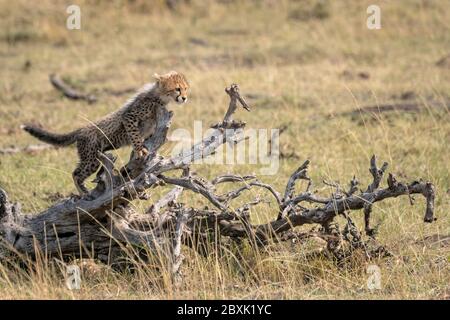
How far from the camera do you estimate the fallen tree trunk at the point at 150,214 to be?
457 centimetres

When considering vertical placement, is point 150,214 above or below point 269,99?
below

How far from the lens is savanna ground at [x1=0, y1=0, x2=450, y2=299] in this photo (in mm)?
4570

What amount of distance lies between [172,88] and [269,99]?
3787 mm

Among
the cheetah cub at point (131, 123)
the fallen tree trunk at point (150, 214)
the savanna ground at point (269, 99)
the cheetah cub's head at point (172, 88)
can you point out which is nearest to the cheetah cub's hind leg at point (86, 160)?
the cheetah cub at point (131, 123)

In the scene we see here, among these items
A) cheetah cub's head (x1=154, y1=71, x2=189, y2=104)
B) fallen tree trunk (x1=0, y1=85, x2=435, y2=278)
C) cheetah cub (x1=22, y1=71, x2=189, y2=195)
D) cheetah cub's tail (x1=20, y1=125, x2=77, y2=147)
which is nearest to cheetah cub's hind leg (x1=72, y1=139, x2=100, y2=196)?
cheetah cub (x1=22, y1=71, x2=189, y2=195)

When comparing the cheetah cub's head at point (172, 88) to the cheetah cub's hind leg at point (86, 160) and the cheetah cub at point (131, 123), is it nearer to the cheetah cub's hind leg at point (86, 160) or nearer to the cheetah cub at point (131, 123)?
the cheetah cub at point (131, 123)

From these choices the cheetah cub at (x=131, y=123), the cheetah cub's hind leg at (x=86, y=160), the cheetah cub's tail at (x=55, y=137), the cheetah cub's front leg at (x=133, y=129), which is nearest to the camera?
the cheetah cub's front leg at (x=133, y=129)

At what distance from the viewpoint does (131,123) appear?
17.9 ft

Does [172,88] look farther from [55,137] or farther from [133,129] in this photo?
[55,137]

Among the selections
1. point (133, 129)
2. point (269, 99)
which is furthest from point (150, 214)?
point (269, 99)

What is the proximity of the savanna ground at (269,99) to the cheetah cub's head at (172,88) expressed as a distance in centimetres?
84

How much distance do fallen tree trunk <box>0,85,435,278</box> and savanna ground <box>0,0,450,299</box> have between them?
130 millimetres

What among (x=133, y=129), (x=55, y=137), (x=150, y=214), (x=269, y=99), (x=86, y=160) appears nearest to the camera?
(x=150, y=214)

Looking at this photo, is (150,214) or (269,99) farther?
(269,99)
